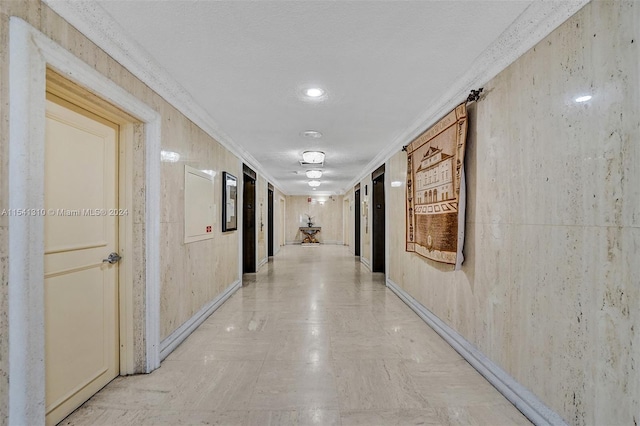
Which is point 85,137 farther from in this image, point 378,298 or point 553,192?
point 378,298

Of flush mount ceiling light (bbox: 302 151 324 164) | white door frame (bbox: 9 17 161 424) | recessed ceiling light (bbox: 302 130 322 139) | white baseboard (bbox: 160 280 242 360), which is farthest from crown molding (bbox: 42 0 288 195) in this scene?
white baseboard (bbox: 160 280 242 360)

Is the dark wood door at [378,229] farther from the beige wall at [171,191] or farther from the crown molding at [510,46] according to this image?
the crown molding at [510,46]

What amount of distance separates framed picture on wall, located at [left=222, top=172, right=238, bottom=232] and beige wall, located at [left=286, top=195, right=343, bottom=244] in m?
9.94

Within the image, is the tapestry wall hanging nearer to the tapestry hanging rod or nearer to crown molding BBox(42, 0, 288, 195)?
the tapestry hanging rod

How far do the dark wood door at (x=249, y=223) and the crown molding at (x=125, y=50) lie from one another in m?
3.49

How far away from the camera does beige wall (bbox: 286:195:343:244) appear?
15430mm

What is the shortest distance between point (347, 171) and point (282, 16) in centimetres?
667

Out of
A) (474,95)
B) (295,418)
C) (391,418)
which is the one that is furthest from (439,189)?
(295,418)

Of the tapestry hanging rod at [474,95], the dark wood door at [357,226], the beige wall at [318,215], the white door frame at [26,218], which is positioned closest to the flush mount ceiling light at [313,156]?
the tapestry hanging rod at [474,95]

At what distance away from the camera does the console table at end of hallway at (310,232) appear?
50.1ft

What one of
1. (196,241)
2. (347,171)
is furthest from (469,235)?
(347,171)

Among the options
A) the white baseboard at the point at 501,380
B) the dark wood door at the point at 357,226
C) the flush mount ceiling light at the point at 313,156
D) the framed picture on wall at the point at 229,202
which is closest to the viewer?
the white baseboard at the point at 501,380

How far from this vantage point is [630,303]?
139 cm

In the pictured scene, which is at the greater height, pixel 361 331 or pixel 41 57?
pixel 41 57
